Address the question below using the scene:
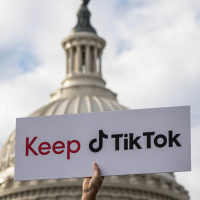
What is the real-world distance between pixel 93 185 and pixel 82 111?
9264cm

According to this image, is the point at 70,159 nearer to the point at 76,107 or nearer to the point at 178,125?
the point at 178,125

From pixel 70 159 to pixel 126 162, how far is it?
61cm

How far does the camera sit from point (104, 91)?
11606 cm

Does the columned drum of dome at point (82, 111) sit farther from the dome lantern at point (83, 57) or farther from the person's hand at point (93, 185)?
the person's hand at point (93, 185)

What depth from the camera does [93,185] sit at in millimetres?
11188

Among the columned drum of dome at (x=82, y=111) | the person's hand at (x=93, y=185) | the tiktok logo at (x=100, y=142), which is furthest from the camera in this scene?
the columned drum of dome at (x=82, y=111)

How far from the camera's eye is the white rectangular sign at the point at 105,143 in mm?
11273

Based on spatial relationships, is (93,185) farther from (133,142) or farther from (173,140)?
(173,140)

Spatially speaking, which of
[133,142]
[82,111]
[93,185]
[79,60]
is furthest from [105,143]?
[79,60]

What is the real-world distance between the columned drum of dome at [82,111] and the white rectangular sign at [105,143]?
89.2m

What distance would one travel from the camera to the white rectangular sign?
11273mm

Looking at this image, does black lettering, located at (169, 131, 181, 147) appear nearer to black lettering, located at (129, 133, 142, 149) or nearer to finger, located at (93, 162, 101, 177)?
black lettering, located at (129, 133, 142, 149)

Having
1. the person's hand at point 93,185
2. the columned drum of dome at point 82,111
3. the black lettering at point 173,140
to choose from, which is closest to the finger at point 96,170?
the person's hand at point 93,185

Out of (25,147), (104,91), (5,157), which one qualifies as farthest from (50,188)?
(25,147)
